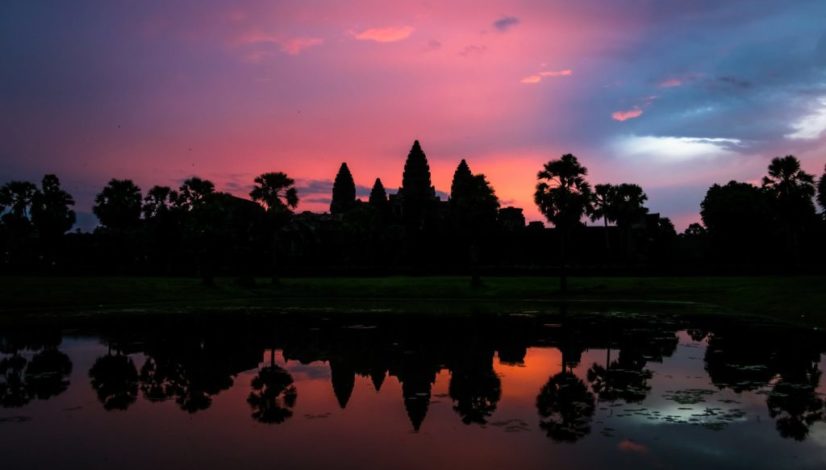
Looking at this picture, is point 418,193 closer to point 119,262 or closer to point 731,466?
point 119,262

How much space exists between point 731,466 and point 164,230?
268 ft

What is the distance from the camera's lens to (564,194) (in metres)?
54.5

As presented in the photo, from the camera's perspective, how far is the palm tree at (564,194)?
54219 mm

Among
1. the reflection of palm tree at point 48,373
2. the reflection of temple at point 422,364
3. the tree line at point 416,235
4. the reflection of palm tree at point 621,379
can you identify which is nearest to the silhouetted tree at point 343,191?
the tree line at point 416,235

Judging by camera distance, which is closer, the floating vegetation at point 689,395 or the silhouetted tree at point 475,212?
the floating vegetation at point 689,395

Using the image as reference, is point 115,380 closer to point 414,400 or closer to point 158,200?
point 414,400

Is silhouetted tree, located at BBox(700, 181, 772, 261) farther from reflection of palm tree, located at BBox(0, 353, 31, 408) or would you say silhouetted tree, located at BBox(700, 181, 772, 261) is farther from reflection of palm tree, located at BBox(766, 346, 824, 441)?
reflection of palm tree, located at BBox(0, 353, 31, 408)

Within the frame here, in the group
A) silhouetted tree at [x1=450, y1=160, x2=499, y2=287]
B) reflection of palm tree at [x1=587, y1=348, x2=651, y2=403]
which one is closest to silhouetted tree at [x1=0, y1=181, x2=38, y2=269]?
silhouetted tree at [x1=450, y1=160, x2=499, y2=287]

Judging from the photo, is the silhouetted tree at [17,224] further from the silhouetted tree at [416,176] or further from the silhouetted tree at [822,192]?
the silhouetted tree at [822,192]

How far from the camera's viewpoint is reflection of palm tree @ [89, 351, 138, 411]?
13.8 metres

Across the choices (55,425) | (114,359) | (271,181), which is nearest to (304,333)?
(114,359)

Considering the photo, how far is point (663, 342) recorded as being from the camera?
23.2 m

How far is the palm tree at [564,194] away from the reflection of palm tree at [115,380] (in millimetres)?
40762

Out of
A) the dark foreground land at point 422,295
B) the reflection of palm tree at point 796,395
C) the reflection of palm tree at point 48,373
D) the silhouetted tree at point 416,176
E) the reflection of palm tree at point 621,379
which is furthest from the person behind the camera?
the silhouetted tree at point 416,176
